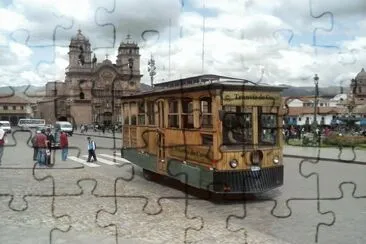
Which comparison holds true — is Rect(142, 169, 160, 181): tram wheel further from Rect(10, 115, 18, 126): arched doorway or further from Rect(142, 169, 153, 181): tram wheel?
Rect(10, 115, 18, 126): arched doorway

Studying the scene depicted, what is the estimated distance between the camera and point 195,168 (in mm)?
12625

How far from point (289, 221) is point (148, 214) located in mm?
2935

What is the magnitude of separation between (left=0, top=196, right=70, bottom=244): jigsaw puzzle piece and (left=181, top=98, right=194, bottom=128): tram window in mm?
3783

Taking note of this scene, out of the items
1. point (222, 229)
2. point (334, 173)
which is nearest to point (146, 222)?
point (222, 229)

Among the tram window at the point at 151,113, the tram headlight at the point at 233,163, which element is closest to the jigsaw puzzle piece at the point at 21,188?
the tram window at the point at 151,113

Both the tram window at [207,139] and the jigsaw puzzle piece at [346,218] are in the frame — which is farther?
the tram window at [207,139]

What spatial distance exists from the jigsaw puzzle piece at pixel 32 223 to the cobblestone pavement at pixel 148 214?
16 mm

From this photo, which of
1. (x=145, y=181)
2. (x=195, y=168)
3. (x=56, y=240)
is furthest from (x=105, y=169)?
(x=56, y=240)

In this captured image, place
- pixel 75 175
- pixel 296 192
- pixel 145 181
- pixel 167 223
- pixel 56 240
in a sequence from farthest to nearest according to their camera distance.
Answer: pixel 75 175, pixel 145 181, pixel 296 192, pixel 167 223, pixel 56 240

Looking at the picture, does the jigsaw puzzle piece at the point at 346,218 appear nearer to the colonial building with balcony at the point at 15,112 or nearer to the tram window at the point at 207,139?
the tram window at the point at 207,139

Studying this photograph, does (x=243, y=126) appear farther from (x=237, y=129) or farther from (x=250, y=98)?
(x=250, y=98)

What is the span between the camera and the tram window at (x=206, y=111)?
12.1 meters

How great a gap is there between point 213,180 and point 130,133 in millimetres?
6165

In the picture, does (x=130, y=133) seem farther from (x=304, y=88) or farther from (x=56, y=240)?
(x=56, y=240)
